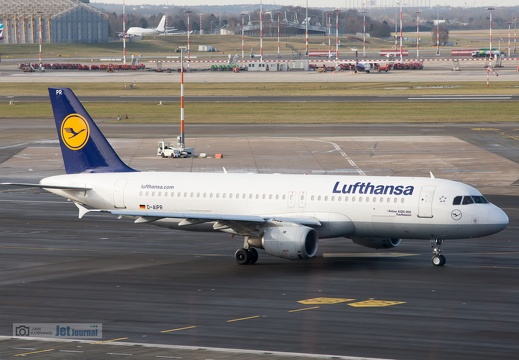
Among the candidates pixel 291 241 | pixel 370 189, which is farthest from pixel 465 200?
pixel 291 241

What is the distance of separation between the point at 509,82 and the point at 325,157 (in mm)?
94239

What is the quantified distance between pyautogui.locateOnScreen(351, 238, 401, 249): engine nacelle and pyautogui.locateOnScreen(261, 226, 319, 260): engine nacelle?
3.53 m

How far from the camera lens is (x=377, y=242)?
49.5 m

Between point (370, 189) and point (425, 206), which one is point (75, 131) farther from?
point (425, 206)

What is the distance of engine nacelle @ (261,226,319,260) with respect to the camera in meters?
45.9

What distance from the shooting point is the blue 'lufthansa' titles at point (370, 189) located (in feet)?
155

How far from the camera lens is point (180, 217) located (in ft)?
154

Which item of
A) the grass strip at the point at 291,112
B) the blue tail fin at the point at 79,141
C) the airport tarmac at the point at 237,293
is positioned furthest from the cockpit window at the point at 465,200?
the grass strip at the point at 291,112

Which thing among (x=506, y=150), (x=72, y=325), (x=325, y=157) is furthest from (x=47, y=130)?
(x=72, y=325)

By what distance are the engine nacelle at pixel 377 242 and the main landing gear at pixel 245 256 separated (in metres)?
4.89

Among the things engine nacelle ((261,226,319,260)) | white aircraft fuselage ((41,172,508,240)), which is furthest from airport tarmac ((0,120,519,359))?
white aircraft fuselage ((41,172,508,240))

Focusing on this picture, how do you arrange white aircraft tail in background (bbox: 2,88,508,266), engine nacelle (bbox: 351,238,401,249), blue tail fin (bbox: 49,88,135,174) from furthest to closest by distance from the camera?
blue tail fin (bbox: 49,88,135,174)
engine nacelle (bbox: 351,238,401,249)
white aircraft tail in background (bbox: 2,88,508,266)

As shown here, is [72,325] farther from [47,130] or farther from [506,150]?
[47,130]

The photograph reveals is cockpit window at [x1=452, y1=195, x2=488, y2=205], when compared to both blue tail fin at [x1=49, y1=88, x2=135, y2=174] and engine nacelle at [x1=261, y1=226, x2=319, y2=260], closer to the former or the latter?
engine nacelle at [x1=261, y1=226, x2=319, y2=260]
